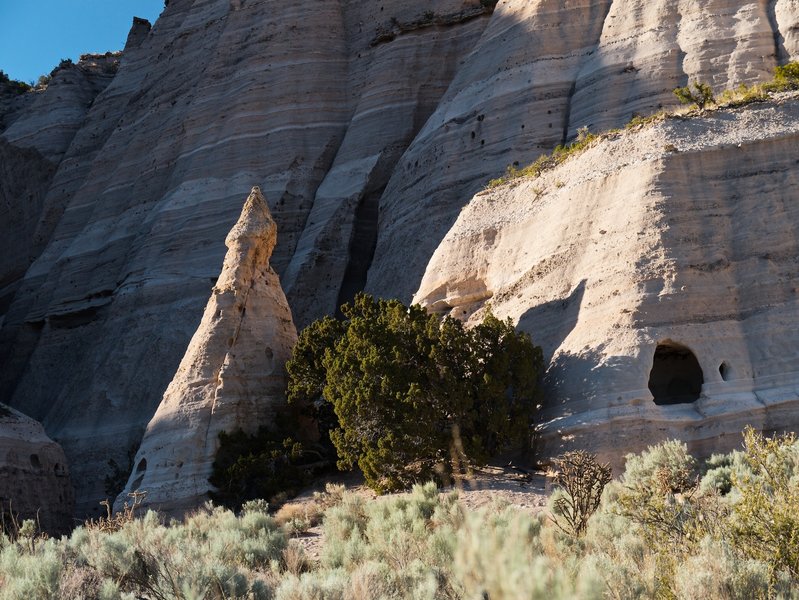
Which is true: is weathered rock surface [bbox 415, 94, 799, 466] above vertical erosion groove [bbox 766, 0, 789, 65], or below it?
below

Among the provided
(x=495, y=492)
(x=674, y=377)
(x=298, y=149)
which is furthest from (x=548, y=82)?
(x=495, y=492)

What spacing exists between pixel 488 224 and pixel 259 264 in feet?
19.2

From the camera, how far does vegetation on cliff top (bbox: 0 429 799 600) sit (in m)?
8.56

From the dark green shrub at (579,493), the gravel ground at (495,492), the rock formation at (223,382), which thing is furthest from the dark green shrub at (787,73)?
the dark green shrub at (579,493)

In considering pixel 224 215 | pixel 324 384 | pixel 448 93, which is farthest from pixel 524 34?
pixel 324 384

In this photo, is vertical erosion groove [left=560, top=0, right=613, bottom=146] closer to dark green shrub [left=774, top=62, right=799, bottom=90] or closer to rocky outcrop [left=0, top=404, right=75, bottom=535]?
dark green shrub [left=774, top=62, right=799, bottom=90]

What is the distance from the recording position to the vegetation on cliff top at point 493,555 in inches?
337

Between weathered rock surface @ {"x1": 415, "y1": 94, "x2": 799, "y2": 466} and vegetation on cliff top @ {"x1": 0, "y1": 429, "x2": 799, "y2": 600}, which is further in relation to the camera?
weathered rock surface @ {"x1": 415, "y1": 94, "x2": 799, "y2": 466}

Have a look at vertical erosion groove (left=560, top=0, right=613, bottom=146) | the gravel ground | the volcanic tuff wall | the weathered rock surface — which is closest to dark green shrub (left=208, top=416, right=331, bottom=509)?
the gravel ground

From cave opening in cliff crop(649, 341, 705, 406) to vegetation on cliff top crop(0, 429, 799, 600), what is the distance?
20.4ft

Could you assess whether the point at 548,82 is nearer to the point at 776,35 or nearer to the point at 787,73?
the point at 776,35

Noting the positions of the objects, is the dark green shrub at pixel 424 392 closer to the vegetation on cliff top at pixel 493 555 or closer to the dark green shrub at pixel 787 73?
the vegetation on cliff top at pixel 493 555

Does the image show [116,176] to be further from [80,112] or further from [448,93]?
[448,93]

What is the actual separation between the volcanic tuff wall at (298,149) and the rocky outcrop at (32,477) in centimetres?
343
